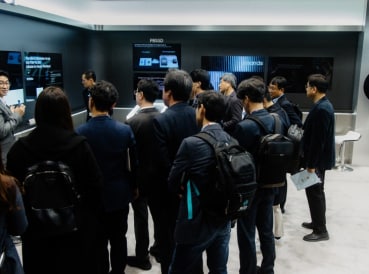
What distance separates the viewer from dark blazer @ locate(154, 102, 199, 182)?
2404 millimetres

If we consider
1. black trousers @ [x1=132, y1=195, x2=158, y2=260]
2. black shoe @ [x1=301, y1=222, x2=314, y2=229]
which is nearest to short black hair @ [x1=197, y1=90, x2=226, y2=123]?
black trousers @ [x1=132, y1=195, x2=158, y2=260]

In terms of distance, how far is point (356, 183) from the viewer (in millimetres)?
5508

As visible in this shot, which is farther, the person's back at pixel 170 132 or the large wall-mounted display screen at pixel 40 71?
the large wall-mounted display screen at pixel 40 71

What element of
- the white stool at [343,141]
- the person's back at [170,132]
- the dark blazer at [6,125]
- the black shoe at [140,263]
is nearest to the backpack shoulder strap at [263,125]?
the person's back at [170,132]

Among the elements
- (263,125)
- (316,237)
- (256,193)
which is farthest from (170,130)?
(316,237)

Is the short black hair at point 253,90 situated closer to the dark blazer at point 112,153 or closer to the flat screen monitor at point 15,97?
the dark blazer at point 112,153

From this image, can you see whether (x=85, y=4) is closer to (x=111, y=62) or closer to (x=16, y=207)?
(x=111, y=62)

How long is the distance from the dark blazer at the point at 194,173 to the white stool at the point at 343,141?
15.4ft

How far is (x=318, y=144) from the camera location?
3.35m

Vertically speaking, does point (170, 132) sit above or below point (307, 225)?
above

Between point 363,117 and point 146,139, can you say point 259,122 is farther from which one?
point 363,117

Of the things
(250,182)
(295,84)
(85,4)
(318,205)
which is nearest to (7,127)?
(250,182)

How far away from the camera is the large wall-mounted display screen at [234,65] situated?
22.5ft

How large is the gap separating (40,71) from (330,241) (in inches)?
157
